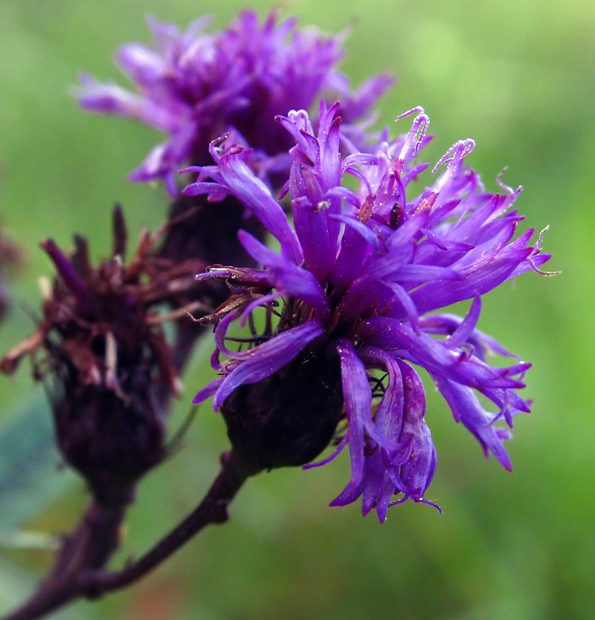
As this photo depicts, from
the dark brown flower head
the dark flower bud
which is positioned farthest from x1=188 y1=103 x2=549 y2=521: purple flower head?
the dark brown flower head

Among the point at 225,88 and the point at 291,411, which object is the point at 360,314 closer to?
the point at 291,411

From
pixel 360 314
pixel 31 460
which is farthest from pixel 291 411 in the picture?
pixel 31 460

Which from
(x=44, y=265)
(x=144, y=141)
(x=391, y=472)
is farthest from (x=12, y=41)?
(x=391, y=472)

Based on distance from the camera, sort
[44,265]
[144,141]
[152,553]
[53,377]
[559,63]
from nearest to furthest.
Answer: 1. [152,553]
2. [53,377]
3. [44,265]
4. [144,141]
5. [559,63]

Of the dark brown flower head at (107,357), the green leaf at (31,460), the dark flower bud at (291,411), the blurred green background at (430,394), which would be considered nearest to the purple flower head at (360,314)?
the dark flower bud at (291,411)

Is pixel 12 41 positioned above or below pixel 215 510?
above

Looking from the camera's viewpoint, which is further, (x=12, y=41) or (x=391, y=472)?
(x=12, y=41)

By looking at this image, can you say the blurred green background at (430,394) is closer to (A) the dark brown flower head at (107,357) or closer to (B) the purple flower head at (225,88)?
(A) the dark brown flower head at (107,357)

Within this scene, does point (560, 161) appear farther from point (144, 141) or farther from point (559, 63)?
point (144, 141)
